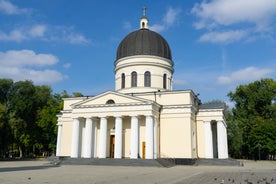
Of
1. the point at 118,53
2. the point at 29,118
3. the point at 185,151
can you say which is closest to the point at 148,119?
the point at 185,151

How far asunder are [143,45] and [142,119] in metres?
10.1

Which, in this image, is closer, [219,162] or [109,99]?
[219,162]

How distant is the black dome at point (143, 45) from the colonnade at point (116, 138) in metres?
9.90

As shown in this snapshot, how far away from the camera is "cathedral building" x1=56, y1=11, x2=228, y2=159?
28.8 meters

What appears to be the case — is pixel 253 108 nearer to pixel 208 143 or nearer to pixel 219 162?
pixel 208 143

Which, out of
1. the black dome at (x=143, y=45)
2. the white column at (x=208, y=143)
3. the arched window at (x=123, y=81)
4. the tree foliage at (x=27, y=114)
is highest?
the black dome at (x=143, y=45)

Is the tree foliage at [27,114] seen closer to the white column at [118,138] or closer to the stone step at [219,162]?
the white column at [118,138]

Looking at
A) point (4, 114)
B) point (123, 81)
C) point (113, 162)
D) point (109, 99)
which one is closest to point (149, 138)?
point (113, 162)

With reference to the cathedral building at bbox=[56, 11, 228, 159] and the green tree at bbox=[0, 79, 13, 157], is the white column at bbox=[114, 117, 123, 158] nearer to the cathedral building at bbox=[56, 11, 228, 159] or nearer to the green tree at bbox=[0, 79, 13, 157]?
the cathedral building at bbox=[56, 11, 228, 159]

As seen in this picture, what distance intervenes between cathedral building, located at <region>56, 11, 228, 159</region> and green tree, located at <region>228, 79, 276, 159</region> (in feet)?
50.2

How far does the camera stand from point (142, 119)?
102 feet

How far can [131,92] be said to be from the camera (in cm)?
3462

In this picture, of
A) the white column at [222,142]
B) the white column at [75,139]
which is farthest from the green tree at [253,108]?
the white column at [75,139]

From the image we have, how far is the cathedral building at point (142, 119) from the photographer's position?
28.8 metres
